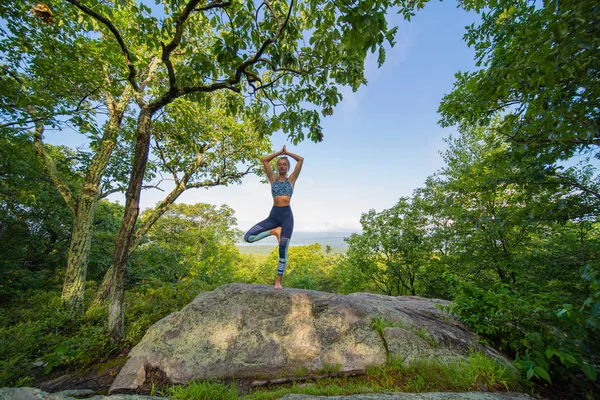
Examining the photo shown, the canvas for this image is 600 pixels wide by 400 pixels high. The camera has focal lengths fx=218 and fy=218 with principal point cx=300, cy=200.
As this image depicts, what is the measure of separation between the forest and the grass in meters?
0.40

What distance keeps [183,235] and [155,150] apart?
17.6 meters

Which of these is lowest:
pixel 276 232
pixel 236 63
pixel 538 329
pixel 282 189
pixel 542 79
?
pixel 538 329

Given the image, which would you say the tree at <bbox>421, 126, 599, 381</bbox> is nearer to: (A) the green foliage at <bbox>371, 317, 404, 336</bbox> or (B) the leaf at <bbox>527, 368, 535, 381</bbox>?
(B) the leaf at <bbox>527, 368, 535, 381</bbox>

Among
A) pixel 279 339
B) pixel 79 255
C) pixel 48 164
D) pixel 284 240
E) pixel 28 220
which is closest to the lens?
pixel 279 339

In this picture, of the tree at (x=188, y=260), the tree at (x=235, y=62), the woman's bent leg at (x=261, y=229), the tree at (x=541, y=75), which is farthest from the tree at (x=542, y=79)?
the tree at (x=188, y=260)

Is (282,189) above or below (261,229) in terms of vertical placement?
above

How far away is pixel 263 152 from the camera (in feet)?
42.0

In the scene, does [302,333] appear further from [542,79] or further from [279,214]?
[542,79]

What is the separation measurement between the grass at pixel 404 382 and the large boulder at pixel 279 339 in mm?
210

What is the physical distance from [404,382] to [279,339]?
2039 millimetres

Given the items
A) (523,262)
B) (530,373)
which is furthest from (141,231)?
(523,262)

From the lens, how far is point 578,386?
3.04 metres

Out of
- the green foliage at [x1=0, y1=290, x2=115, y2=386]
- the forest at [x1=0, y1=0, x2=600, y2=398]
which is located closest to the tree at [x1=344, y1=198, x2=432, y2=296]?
the forest at [x1=0, y1=0, x2=600, y2=398]

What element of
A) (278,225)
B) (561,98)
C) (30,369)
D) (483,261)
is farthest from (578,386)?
(30,369)
